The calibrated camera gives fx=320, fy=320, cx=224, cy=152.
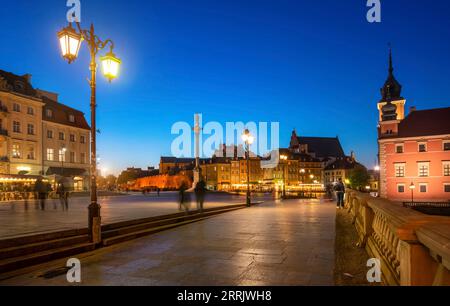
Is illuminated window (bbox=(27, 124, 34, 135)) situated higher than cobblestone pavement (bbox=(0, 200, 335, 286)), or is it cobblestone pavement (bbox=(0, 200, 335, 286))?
illuminated window (bbox=(27, 124, 34, 135))

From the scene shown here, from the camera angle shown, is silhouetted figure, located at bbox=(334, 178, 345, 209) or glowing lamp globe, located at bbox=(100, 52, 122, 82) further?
silhouetted figure, located at bbox=(334, 178, 345, 209)

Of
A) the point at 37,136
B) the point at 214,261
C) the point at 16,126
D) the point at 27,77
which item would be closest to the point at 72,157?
the point at 37,136

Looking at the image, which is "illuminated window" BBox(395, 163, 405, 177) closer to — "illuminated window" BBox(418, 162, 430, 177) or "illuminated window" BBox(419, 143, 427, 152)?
"illuminated window" BBox(418, 162, 430, 177)

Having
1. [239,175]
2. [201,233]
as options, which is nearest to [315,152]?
[239,175]

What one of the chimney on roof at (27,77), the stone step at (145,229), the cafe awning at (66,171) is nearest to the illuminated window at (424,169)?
the stone step at (145,229)

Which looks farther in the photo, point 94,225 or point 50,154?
point 50,154

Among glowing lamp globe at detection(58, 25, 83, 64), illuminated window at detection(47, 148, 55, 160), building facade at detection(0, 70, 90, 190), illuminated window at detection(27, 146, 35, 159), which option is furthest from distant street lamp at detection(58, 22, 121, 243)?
illuminated window at detection(47, 148, 55, 160)

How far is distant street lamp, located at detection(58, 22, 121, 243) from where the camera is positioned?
355 inches

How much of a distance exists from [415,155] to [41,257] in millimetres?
65941

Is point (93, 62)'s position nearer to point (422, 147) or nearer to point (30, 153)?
point (30, 153)

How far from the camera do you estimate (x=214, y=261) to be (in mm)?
7352

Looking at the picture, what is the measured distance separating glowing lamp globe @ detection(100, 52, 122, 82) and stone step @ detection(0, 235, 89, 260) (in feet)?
15.9

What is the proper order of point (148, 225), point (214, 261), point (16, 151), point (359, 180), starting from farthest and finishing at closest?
point (359, 180)
point (16, 151)
point (148, 225)
point (214, 261)
